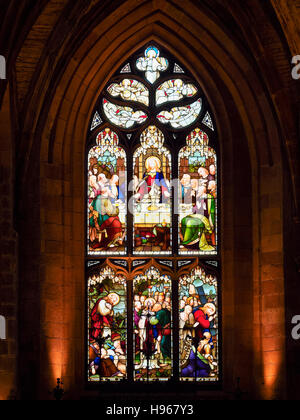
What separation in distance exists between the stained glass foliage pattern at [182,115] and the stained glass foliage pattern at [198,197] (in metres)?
0.24

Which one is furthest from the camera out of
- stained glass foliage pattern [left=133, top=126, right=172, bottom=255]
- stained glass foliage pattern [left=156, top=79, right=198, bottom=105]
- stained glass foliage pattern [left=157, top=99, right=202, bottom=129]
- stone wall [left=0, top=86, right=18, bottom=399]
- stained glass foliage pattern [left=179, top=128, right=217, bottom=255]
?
stained glass foliage pattern [left=156, top=79, right=198, bottom=105]

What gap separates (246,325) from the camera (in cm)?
2155

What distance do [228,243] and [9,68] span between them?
5.96 metres

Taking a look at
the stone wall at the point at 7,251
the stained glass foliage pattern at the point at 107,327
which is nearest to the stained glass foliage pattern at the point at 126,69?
the stone wall at the point at 7,251

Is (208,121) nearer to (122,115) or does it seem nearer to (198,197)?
(198,197)

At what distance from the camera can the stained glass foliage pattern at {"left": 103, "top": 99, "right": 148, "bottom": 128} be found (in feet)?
75.4

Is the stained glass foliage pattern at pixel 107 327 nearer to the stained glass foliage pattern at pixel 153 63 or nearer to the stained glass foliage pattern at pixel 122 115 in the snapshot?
the stained glass foliage pattern at pixel 122 115

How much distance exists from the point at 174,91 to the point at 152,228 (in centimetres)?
253

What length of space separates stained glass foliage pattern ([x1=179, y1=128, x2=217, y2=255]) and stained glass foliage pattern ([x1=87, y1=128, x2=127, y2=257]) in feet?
3.40

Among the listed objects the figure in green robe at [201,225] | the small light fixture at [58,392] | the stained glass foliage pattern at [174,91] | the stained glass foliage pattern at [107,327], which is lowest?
the small light fixture at [58,392]

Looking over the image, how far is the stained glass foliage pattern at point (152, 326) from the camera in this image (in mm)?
22016

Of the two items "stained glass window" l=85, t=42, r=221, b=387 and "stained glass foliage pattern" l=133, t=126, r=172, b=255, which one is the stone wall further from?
"stained glass foliage pattern" l=133, t=126, r=172, b=255

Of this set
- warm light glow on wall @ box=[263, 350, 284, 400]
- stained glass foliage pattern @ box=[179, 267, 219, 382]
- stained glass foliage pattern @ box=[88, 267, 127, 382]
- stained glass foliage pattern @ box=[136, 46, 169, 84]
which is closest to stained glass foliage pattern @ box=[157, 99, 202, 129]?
stained glass foliage pattern @ box=[136, 46, 169, 84]

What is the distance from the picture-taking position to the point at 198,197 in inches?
891
